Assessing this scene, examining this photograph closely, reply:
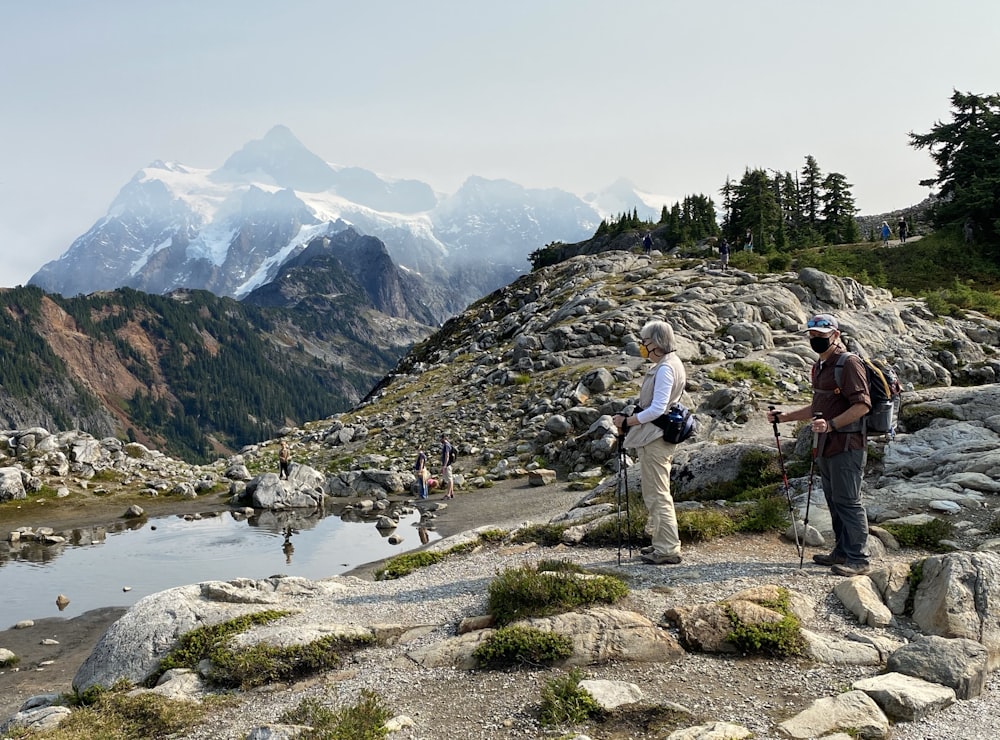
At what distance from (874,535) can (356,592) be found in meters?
9.15

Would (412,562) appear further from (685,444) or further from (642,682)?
(685,444)

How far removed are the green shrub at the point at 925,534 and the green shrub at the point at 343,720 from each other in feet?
30.5

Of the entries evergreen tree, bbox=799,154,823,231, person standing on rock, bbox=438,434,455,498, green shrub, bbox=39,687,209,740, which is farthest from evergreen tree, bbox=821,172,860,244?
green shrub, bbox=39,687,209,740

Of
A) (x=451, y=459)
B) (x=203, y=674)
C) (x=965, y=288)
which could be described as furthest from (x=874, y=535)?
(x=965, y=288)

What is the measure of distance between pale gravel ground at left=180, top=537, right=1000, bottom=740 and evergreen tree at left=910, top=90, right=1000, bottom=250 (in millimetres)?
64811

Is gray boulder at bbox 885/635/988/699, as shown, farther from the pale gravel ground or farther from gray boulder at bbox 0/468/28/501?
gray boulder at bbox 0/468/28/501

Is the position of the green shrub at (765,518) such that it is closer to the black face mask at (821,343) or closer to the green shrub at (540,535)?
the green shrub at (540,535)

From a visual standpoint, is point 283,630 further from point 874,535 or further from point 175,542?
point 175,542

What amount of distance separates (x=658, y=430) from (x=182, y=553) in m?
19.2

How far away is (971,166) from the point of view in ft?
210

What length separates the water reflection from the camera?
1891 cm

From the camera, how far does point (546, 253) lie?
122 metres

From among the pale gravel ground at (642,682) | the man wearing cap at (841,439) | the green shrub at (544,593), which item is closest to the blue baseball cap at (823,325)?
the man wearing cap at (841,439)

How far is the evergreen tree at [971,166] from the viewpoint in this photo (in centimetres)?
6100
